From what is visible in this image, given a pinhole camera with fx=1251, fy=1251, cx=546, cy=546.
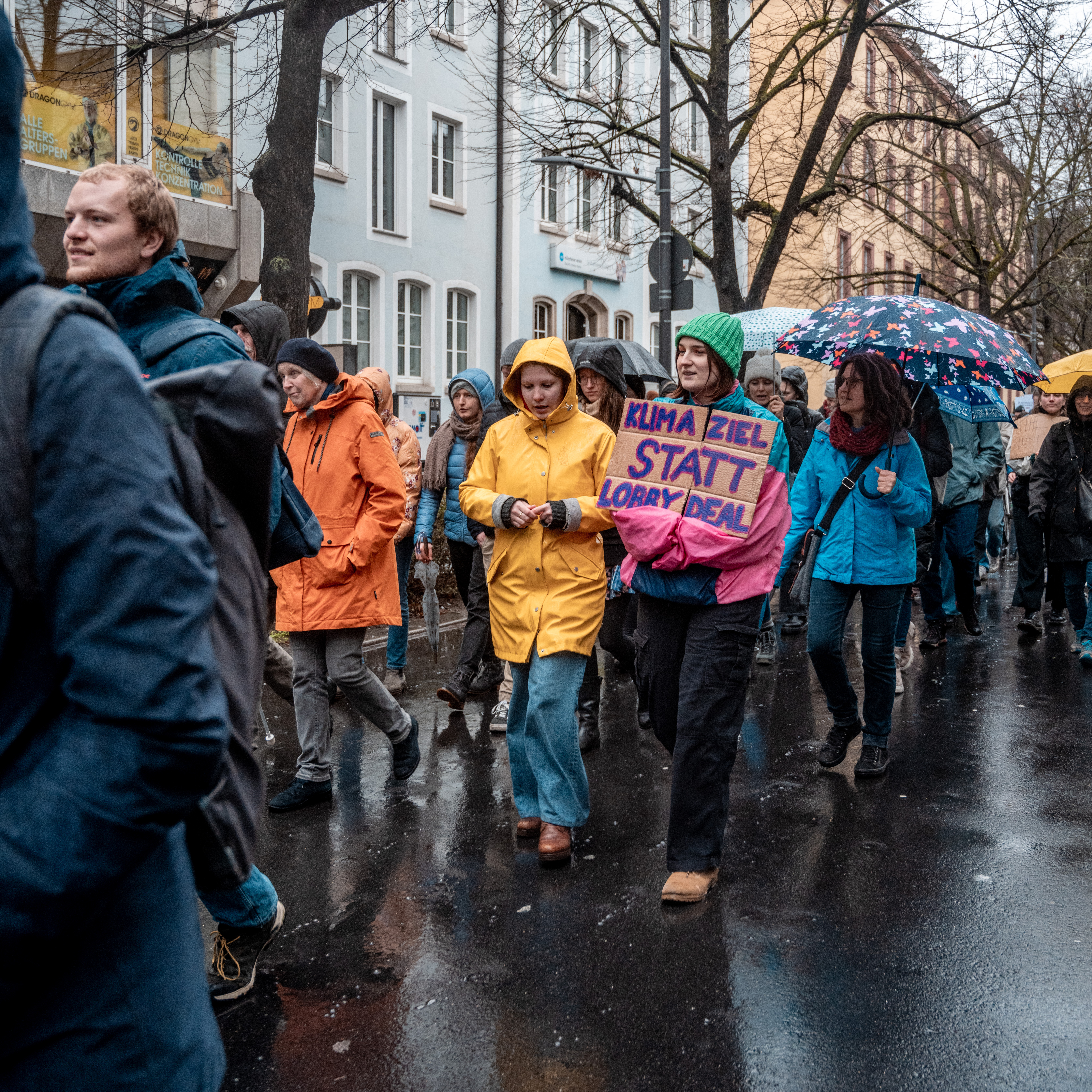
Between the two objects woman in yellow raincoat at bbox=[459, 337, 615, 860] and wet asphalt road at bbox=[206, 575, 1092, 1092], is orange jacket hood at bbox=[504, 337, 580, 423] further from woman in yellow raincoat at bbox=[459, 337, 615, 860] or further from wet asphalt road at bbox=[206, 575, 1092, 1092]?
wet asphalt road at bbox=[206, 575, 1092, 1092]

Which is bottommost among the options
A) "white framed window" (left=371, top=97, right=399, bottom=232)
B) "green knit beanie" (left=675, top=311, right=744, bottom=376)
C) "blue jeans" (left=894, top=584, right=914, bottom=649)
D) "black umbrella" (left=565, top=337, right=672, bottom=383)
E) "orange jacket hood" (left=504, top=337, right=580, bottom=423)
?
"blue jeans" (left=894, top=584, right=914, bottom=649)

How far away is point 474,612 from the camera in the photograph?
26.4ft

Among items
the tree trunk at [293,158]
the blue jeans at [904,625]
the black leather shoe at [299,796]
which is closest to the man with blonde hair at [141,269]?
the black leather shoe at [299,796]

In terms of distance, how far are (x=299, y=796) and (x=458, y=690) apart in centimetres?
219

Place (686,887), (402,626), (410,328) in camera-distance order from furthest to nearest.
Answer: (410,328) < (402,626) < (686,887)

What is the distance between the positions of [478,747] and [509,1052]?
3461 millimetres

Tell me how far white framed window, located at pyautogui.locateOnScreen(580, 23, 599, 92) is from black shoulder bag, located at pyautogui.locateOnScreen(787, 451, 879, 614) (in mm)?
13913

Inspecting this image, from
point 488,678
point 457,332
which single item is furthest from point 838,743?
point 457,332

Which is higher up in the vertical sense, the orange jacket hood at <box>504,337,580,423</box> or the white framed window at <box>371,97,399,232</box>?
the white framed window at <box>371,97,399,232</box>

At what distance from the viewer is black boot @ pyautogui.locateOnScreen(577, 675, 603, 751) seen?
6.75 m

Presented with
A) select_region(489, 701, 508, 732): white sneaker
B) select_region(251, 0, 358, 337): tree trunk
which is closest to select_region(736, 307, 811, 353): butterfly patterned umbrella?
select_region(251, 0, 358, 337): tree trunk

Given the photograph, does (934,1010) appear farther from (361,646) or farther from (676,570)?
(361,646)

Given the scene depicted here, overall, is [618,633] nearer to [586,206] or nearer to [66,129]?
[66,129]

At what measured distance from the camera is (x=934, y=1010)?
357cm
